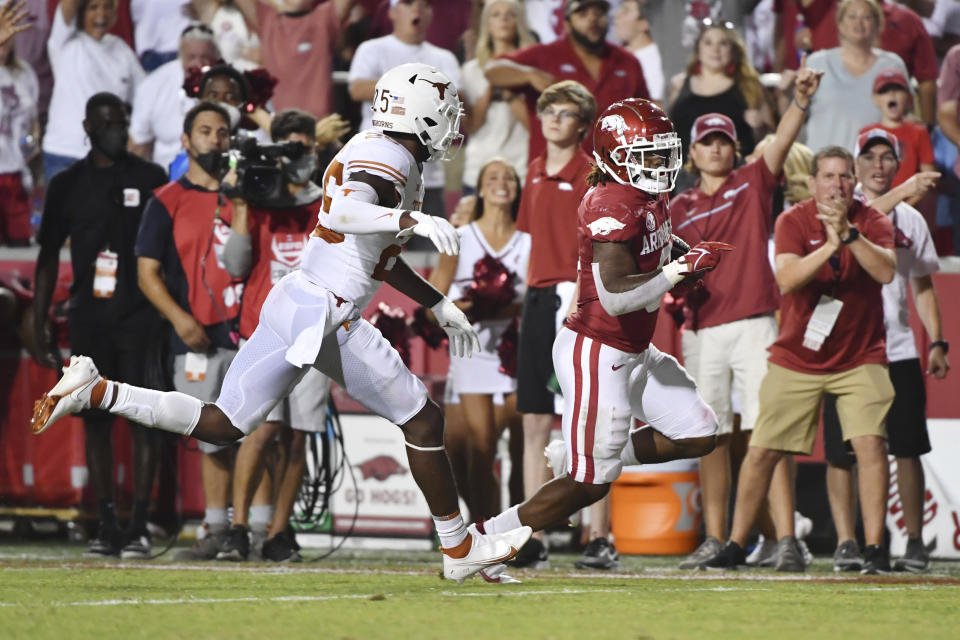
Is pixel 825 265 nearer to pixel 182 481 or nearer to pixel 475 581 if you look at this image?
pixel 475 581

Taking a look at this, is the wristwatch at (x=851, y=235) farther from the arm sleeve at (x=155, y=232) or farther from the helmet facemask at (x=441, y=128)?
the arm sleeve at (x=155, y=232)

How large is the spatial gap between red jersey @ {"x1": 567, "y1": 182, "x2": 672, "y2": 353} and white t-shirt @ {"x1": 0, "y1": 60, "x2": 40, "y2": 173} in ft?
18.9

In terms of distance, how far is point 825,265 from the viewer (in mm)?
7648

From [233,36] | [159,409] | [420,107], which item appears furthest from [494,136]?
[159,409]

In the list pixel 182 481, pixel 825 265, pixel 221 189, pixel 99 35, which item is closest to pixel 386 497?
pixel 182 481

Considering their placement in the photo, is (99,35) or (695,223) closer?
(695,223)

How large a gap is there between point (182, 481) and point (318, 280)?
4232 mm

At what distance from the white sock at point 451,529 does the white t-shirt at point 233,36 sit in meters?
5.88

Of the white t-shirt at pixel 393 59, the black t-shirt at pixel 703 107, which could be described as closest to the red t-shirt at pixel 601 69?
the black t-shirt at pixel 703 107

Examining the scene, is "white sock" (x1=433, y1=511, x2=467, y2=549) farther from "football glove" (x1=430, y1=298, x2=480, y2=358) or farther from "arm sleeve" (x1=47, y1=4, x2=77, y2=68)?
"arm sleeve" (x1=47, y1=4, x2=77, y2=68)

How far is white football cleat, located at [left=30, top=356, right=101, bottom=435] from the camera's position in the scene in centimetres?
609

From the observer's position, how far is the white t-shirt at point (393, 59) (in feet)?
35.0

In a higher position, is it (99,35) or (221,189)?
(99,35)

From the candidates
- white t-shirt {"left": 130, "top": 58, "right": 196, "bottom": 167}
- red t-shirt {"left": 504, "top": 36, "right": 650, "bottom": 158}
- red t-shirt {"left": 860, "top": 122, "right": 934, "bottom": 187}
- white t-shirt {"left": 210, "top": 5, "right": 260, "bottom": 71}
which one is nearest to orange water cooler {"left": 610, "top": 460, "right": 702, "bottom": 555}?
red t-shirt {"left": 860, "top": 122, "right": 934, "bottom": 187}
